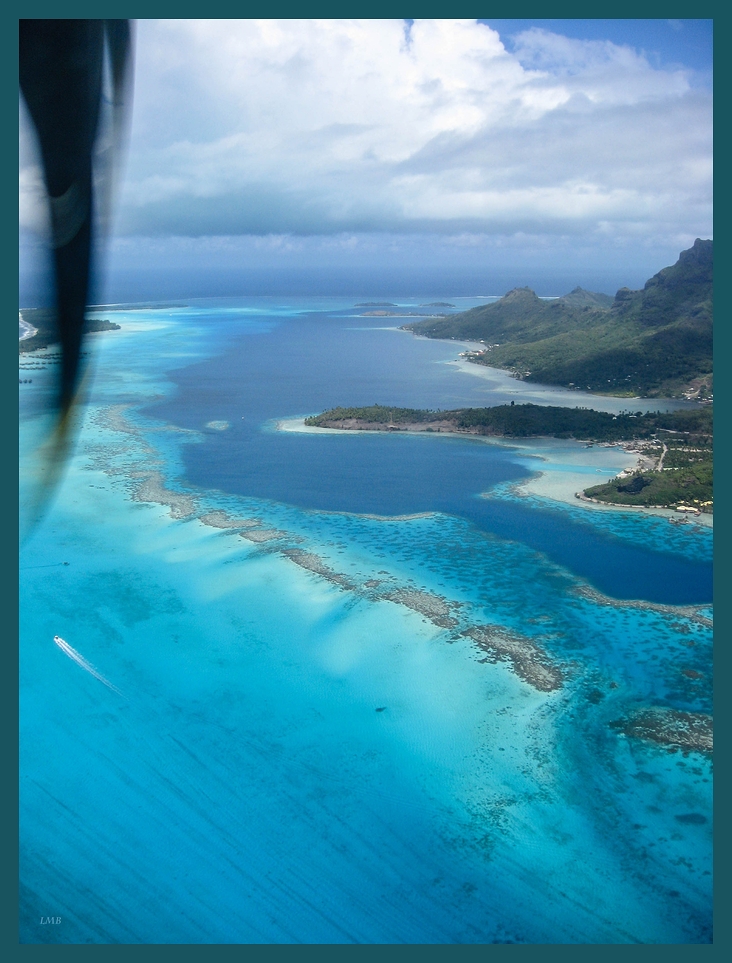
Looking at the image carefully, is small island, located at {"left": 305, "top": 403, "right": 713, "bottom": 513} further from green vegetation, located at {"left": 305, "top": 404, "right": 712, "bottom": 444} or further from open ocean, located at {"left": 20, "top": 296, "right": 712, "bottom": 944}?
open ocean, located at {"left": 20, "top": 296, "right": 712, "bottom": 944}

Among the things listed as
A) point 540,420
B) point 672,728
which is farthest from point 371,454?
point 672,728

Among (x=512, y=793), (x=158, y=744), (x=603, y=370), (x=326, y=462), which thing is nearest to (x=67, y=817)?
(x=158, y=744)

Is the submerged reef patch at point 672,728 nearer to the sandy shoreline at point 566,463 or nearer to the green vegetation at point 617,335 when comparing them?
the sandy shoreline at point 566,463

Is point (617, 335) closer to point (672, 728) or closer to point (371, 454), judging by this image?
point (371, 454)

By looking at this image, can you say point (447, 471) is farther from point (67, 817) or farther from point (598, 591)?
point (67, 817)

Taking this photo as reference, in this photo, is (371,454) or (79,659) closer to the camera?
(79,659)

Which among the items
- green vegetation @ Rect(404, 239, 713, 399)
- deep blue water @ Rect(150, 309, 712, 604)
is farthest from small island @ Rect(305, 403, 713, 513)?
green vegetation @ Rect(404, 239, 713, 399)

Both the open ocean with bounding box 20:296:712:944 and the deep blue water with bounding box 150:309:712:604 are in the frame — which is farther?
the deep blue water with bounding box 150:309:712:604

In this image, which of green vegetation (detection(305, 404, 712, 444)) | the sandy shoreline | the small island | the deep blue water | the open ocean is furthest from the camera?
green vegetation (detection(305, 404, 712, 444))
